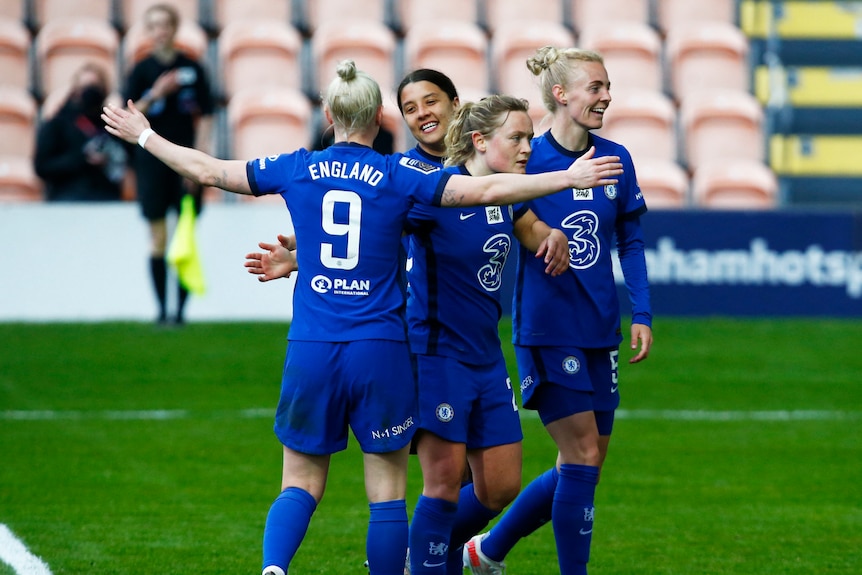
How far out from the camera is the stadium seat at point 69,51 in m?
14.1

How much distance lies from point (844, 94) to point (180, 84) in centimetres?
754

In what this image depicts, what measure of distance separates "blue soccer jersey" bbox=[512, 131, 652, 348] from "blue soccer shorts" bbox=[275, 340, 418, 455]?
0.82 m

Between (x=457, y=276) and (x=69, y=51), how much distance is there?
34.1ft

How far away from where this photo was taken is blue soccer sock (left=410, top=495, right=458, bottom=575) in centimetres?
457

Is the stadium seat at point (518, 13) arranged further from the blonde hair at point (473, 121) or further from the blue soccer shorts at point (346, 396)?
the blue soccer shorts at point (346, 396)

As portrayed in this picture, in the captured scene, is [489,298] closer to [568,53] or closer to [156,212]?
[568,53]

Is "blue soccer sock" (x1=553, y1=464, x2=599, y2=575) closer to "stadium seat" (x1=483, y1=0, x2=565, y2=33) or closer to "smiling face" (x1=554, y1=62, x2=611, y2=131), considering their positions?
"smiling face" (x1=554, y1=62, x2=611, y2=131)

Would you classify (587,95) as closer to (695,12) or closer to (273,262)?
(273,262)

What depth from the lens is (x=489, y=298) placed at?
469 centimetres

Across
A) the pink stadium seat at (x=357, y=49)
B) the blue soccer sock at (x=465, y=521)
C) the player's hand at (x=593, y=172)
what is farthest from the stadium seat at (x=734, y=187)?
the player's hand at (x=593, y=172)

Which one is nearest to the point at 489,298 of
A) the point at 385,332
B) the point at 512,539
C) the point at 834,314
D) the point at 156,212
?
the point at 385,332

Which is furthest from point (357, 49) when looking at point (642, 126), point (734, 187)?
point (734, 187)

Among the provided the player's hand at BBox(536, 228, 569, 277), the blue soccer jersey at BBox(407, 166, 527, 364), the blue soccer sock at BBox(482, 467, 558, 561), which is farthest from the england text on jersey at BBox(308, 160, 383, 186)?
the blue soccer sock at BBox(482, 467, 558, 561)

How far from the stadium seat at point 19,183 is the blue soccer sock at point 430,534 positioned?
904 centimetres
